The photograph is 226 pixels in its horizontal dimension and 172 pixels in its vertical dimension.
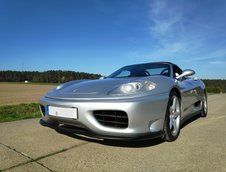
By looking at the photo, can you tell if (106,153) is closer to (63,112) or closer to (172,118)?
(63,112)

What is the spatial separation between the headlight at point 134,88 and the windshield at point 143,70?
1186 millimetres

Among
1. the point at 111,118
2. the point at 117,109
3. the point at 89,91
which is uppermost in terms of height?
the point at 89,91

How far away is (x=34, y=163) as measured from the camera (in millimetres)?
2494

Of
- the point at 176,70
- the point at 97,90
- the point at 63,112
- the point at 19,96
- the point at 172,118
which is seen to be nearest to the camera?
the point at 63,112

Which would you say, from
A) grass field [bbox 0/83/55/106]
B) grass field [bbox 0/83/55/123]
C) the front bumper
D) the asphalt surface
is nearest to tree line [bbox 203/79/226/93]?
grass field [bbox 0/83/55/106]

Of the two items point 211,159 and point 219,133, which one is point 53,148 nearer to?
point 211,159

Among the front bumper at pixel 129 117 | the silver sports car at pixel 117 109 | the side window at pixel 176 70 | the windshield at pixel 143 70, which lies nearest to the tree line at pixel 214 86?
the side window at pixel 176 70

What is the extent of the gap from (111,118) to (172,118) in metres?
1.15

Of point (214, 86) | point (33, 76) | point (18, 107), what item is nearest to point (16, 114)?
point (18, 107)

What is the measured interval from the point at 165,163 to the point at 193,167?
0.28 meters

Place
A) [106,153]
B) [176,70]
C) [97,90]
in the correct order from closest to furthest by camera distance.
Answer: [106,153] → [97,90] → [176,70]

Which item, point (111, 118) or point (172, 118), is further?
point (172, 118)

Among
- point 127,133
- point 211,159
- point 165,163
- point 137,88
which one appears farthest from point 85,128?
point 211,159

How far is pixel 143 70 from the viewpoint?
4.51m
